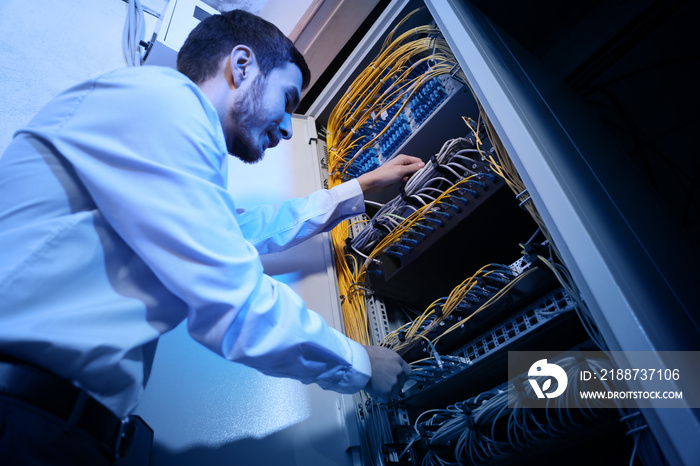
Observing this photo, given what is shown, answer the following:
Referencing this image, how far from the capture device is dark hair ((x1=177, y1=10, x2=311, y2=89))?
3.58ft

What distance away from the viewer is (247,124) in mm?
1060

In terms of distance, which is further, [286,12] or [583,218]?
[286,12]

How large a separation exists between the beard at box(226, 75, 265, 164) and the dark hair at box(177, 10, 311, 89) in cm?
9

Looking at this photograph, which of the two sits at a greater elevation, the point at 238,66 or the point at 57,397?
the point at 238,66

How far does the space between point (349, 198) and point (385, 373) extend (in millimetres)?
540

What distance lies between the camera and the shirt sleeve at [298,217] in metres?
1.19

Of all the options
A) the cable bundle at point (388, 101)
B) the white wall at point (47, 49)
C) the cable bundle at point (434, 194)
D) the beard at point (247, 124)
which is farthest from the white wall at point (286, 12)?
the cable bundle at point (434, 194)

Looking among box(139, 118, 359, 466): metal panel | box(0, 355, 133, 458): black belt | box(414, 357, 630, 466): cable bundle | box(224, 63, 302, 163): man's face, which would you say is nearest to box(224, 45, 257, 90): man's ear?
box(224, 63, 302, 163): man's face

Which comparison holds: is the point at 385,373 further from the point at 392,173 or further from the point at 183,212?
the point at 392,173

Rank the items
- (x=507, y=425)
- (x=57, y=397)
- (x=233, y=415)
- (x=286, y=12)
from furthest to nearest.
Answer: (x=286, y=12), (x=233, y=415), (x=507, y=425), (x=57, y=397)

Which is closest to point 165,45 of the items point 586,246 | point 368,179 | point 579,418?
point 368,179

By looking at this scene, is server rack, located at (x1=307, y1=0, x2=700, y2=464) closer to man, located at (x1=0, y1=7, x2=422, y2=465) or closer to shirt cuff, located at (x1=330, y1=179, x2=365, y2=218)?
shirt cuff, located at (x1=330, y1=179, x2=365, y2=218)

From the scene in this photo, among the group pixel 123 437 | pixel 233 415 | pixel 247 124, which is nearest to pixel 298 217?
pixel 247 124

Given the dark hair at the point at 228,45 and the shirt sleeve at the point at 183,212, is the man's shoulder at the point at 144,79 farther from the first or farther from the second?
the dark hair at the point at 228,45
